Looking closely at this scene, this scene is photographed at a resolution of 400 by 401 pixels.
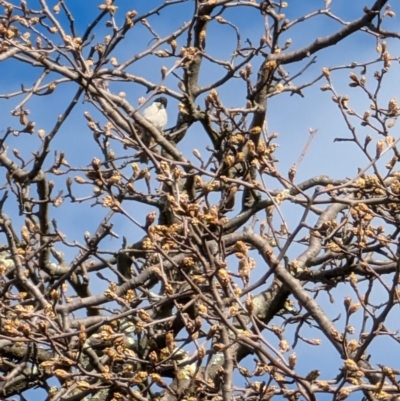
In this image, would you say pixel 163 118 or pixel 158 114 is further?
pixel 163 118

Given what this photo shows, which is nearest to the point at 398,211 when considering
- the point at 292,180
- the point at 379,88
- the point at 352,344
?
the point at 379,88

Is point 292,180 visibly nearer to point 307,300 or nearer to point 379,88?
point 307,300

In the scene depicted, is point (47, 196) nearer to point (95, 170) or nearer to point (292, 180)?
point (95, 170)

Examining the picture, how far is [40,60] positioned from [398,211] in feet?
7.04

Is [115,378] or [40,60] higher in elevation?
[40,60]

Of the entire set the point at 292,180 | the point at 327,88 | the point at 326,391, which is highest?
the point at 327,88

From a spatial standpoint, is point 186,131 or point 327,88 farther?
point 186,131

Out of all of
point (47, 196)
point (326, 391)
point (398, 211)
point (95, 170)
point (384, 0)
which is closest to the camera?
point (326, 391)

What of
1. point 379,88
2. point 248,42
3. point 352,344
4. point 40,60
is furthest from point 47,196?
point 352,344

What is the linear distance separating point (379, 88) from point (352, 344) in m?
1.73

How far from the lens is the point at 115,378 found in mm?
3010

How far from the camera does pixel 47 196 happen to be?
5.08 m

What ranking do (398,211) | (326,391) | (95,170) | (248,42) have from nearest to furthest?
(326,391) → (95,170) → (398,211) → (248,42)

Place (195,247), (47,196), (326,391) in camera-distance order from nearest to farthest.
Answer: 1. (326,391)
2. (195,247)
3. (47,196)
